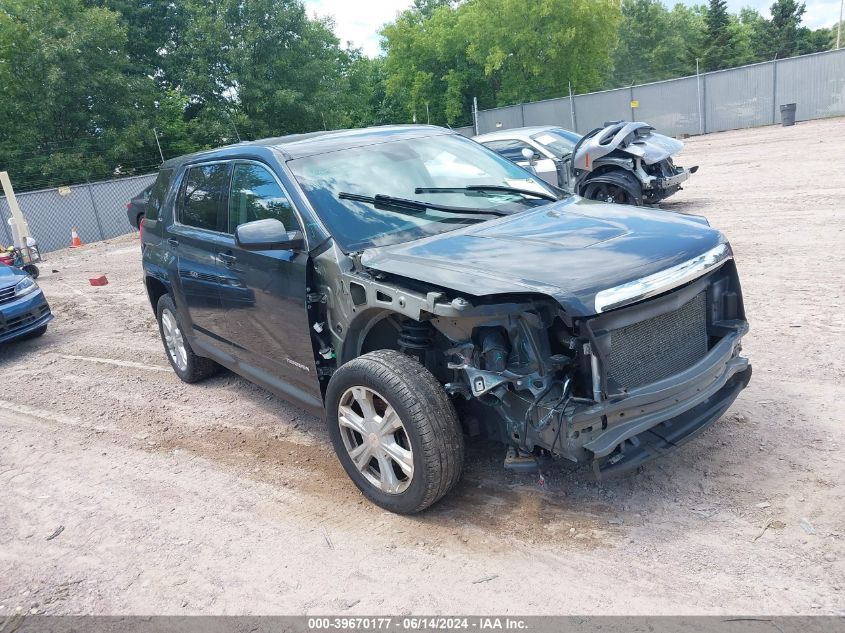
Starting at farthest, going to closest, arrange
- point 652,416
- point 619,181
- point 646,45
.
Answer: point 646,45
point 619,181
point 652,416

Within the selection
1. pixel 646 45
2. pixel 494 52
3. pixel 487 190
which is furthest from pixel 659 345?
pixel 646 45

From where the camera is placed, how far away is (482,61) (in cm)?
4303

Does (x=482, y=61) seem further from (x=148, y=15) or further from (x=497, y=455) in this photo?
(x=497, y=455)

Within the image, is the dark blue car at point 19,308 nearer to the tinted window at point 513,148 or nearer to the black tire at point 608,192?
the tinted window at point 513,148

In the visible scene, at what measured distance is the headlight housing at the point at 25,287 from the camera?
8388mm

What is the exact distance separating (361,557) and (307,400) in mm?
1215

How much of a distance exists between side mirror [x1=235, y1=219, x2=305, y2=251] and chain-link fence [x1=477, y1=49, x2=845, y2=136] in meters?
28.7

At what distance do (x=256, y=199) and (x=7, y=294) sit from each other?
212 inches

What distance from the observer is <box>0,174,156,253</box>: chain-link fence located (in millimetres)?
20797

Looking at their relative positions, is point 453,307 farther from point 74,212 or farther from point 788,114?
point 788,114

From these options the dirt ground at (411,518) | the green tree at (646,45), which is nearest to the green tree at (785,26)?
the green tree at (646,45)

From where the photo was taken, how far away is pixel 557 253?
11.1ft

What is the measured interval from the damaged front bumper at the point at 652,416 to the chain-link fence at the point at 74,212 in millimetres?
20656

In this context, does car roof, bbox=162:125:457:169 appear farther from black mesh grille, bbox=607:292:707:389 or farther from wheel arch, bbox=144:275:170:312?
black mesh grille, bbox=607:292:707:389
